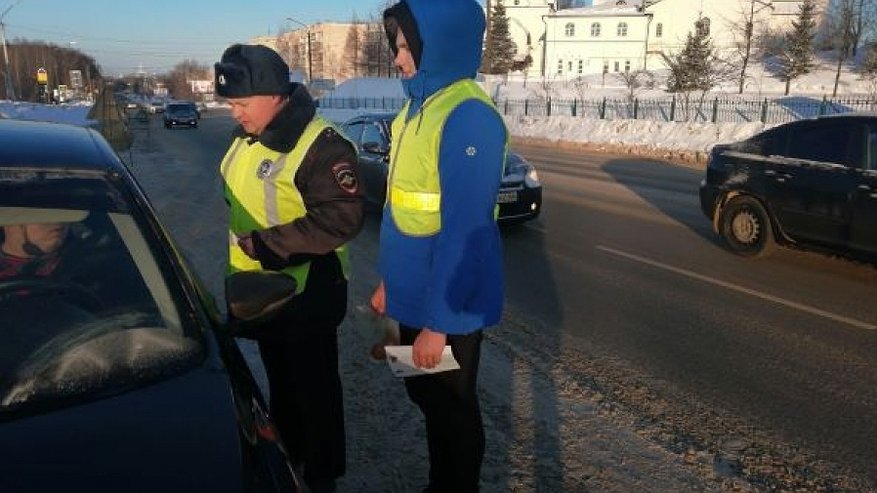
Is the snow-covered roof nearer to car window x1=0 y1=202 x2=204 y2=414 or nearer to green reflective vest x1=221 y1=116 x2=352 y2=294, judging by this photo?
green reflective vest x1=221 y1=116 x2=352 y2=294

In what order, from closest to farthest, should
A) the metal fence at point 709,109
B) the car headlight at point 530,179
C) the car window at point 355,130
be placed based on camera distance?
1. the car headlight at point 530,179
2. the car window at point 355,130
3. the metal fence at point 709,109

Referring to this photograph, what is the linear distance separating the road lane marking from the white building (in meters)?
70.7

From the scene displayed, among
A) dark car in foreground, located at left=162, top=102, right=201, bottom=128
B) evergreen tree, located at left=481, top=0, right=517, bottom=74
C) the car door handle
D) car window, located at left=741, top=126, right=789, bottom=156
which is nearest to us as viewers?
the car door handle

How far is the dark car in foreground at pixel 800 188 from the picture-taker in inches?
251

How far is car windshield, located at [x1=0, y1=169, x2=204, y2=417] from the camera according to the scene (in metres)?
1.95

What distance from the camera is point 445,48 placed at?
215 cm

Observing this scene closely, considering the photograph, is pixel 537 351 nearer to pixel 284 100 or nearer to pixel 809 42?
pixel 284 100

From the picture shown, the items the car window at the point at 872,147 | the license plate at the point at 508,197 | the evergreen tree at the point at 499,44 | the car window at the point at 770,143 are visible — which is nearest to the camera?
the car window at the point at 872,147

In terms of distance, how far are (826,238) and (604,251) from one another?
7.15 ft

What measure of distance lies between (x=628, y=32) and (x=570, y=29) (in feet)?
21.8

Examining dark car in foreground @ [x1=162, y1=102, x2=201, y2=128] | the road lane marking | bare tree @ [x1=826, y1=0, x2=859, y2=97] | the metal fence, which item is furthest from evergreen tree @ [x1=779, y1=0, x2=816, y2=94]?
the road lane marking

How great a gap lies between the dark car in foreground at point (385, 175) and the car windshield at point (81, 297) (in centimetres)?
574

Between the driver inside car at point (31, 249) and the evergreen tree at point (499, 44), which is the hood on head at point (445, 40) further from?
the evergreen tree at point (499, 44)

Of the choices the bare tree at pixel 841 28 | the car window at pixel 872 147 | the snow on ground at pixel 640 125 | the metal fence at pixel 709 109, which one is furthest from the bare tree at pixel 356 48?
the car window at pixel 872 147
